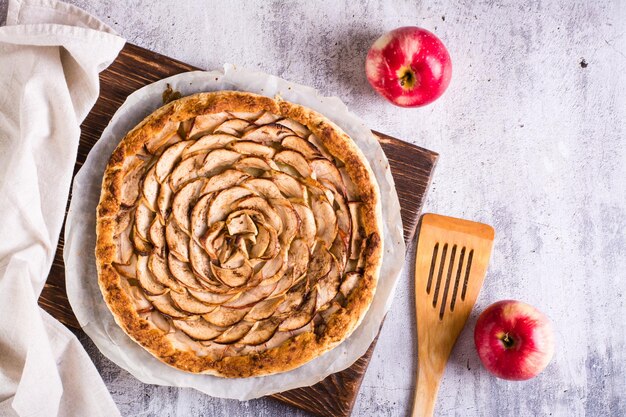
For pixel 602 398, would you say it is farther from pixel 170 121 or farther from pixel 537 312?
pixel 170 121

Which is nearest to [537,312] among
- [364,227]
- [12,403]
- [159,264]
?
[364,227]

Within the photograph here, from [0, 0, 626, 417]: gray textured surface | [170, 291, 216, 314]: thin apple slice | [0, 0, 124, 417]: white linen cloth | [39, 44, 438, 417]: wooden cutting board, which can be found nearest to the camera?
[0, 0, 124, 417]: white linen cloth

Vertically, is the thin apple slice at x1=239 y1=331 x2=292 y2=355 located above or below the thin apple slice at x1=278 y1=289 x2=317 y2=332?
below

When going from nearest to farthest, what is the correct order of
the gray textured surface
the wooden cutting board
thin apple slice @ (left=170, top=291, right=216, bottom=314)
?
thin apple slice @ (left=170, top=291, right=216, bottom=314) < the wooden cutting board < the gray textured surface

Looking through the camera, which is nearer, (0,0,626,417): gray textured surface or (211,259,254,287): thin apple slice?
(211,259,254,287): thin apple slice

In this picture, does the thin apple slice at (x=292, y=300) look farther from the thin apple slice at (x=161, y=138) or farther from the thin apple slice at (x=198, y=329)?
the thin apple slice at (x=161, y=138)

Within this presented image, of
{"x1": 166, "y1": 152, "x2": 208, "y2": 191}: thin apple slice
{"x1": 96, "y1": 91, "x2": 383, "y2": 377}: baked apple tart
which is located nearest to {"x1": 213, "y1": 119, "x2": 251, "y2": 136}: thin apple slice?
{"x1": 96, "y1": 91, "x2": 383, "y2": 377}: baked apple tart

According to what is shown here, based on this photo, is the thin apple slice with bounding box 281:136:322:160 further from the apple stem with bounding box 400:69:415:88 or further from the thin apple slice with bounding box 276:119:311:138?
the apple stem with bounding box 400:69:415:88

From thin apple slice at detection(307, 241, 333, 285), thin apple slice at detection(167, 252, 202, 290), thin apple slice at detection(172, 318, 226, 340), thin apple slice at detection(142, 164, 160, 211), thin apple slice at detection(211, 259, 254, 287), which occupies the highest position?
thin apple slice at detection(142, 164, 160, 211)

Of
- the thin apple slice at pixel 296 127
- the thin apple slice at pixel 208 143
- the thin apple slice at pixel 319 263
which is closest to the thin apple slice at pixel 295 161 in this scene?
the thin apple slice at pixel 296 127
